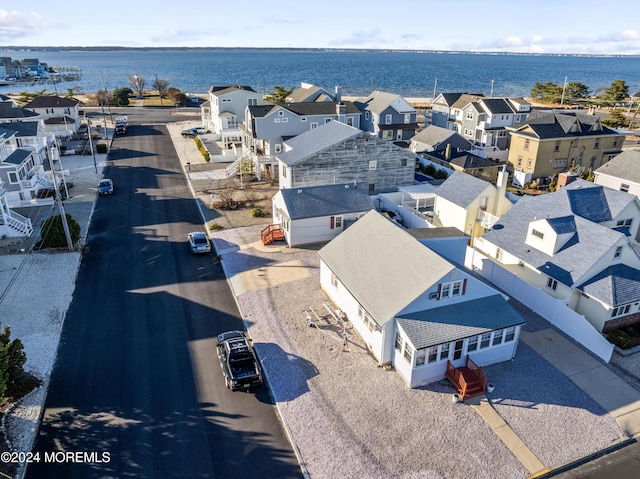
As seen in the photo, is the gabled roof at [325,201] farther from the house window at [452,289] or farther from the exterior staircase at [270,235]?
the house window at [452,289]

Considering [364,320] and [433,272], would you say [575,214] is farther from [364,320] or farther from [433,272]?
[364,320]

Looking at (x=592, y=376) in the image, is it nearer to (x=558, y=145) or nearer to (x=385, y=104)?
(x=558, y=145)

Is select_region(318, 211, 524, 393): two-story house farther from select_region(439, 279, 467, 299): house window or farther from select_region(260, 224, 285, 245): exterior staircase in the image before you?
select_region(260, 224, 285, 245): exterior staircase

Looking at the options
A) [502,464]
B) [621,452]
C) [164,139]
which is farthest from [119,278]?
[164,139]

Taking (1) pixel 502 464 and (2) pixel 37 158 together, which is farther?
(2) pixel 37 158

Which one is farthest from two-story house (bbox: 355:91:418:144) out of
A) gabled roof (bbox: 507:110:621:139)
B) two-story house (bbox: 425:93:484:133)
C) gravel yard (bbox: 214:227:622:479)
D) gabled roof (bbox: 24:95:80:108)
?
gabled roof (bbox: 24:95:80:108)

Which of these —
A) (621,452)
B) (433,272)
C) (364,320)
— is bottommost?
(621,452)
